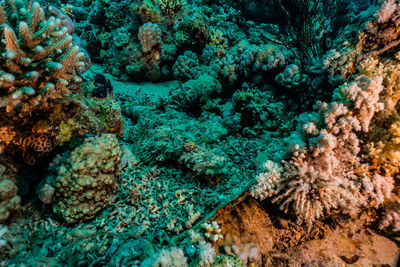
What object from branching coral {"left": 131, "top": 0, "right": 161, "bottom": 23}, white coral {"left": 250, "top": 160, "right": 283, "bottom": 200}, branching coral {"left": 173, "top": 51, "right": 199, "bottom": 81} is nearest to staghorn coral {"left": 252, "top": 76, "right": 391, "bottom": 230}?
white coral {"left": 250, "top": 160, "right": 283, "bottom": 200}

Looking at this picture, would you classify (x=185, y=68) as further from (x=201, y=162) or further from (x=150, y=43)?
(x=201, y=162)

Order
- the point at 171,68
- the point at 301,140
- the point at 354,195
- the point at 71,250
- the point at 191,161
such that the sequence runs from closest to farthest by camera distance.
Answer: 1. the point at 71,250
2. the point at 354,195
3. the point at 301,140
4. the point at 191,161
5. the point at 171,68

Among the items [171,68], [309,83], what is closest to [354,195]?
[309,83]

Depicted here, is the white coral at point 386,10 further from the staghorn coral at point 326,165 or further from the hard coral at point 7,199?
the hard coral at point 7,199

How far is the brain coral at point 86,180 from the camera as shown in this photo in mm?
2412

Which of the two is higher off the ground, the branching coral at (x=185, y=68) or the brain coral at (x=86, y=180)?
the branching coral at (x=185, y=68)

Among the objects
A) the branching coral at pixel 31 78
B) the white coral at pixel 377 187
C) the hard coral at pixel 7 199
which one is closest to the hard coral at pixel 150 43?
the branching coral at pixel 31 78

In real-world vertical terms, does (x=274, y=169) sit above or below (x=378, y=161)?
below

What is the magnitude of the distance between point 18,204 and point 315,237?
11.3 ft

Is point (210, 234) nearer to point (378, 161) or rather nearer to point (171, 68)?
point (378, 161)

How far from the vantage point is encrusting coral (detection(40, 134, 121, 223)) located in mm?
2408

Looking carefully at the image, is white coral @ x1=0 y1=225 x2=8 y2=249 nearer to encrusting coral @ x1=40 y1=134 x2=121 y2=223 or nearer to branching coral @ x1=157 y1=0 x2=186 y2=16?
encrusting coral @ x1=40 y1=134 x2=121 y2=223

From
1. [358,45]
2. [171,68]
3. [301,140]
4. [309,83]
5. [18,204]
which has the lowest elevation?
[18,204]

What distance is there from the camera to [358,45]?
3.48 m
